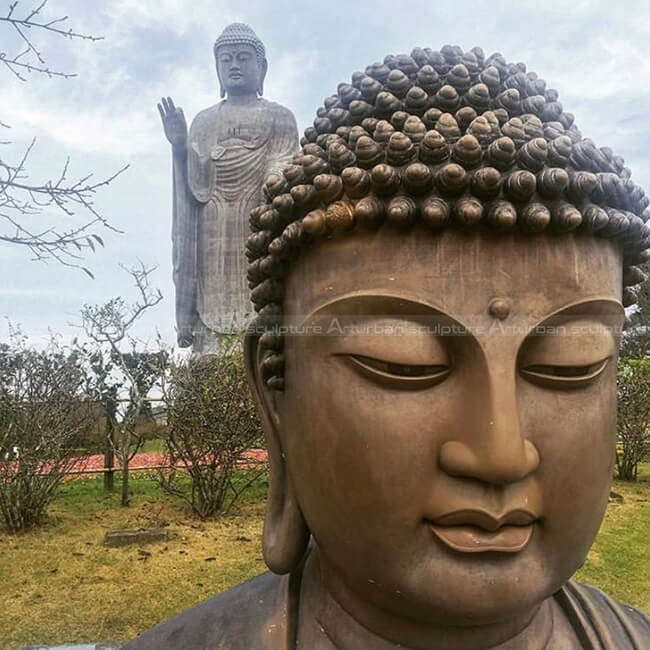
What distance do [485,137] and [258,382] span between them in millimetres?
733

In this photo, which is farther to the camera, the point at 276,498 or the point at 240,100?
the point at 240,100

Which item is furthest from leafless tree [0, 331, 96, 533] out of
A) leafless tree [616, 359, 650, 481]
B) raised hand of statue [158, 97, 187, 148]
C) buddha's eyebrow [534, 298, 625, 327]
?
leafless tree [616, 359, 650, 481]

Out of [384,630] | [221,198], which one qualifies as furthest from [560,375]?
[221,198]

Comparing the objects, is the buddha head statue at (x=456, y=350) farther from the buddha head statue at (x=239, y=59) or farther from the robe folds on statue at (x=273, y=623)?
the buddha head statue at (x=239, y=59)

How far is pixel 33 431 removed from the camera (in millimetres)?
5805

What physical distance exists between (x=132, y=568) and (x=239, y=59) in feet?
24.0

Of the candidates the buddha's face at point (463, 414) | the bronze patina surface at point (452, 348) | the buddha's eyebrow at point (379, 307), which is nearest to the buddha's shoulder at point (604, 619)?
the bronze patina surface at point (452, 348)

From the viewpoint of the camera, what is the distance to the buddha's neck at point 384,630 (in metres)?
1.21

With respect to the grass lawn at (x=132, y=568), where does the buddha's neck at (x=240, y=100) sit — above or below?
above

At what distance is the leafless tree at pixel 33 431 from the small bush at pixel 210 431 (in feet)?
3.34

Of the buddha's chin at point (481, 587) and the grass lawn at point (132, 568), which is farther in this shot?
the grass lawn at point (132, 568)

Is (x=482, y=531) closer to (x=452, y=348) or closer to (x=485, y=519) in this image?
(x=485, y=519)

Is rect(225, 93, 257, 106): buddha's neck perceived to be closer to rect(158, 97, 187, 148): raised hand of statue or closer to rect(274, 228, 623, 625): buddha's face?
rect(158, 97, 187, 148): raised hand of statue

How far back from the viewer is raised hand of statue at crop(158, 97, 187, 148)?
349 inches
